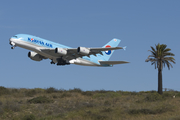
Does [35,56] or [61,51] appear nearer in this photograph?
[61,51]

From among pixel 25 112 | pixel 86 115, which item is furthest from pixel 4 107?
pixel 86 115

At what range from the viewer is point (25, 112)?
23859 mm

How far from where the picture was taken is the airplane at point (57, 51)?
128 ft

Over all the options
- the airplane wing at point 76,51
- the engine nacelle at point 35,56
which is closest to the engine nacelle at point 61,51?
the airplane wing at point 76,51

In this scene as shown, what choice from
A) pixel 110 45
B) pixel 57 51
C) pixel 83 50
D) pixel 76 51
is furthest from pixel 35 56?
pixel 110 45

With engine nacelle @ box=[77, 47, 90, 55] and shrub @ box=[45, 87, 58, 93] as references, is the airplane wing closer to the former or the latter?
engine nacelle @ box=[77, 47, 90, 55]

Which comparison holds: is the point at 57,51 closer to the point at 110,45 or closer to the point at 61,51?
the point at 61,51

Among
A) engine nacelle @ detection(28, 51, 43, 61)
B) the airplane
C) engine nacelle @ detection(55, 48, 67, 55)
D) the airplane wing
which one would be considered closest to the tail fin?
the airplane

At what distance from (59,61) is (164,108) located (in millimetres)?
24639

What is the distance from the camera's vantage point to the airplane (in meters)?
38.9

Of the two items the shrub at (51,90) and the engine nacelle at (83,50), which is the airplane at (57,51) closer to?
the engine nacelle at (83,50)

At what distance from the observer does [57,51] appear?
40.3 meters

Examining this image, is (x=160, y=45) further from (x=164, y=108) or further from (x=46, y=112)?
(x=46, y=112)

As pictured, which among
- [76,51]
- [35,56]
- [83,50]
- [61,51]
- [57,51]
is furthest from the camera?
[35,56]
